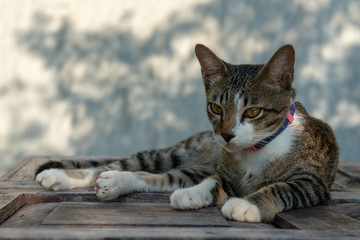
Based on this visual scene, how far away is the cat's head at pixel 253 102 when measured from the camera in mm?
2189

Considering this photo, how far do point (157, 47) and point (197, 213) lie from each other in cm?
323

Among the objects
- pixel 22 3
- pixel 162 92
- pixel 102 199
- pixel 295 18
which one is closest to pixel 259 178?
pixel 102 199

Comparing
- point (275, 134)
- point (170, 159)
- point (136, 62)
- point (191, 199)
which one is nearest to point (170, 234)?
point (191, 199)

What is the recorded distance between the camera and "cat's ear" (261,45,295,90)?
221 cm

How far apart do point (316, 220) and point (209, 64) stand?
1.08 meters

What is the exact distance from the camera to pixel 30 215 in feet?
5.97

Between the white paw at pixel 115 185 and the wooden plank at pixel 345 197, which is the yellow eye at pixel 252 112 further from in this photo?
the white paw at pixel 115 185

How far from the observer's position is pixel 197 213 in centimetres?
189

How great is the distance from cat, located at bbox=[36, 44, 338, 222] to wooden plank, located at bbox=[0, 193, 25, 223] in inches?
12.7

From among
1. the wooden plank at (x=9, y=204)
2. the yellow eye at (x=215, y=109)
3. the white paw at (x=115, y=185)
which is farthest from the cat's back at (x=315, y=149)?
the wooden plank at (x=9, y=204)

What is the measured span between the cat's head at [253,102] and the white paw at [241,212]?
0.39 m

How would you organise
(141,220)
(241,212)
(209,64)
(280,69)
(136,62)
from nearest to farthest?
(141,220) < (241,212) < (280,69) < (209,64) < (136,62)

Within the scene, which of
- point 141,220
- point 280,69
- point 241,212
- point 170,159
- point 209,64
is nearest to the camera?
point 141,220

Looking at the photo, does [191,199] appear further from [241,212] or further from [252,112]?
[252,112]
